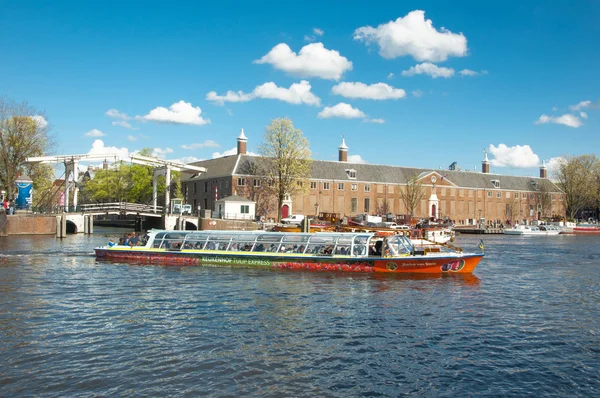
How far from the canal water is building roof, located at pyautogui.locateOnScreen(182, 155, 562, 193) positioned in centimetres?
6557

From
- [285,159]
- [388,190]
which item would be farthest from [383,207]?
[285,159]

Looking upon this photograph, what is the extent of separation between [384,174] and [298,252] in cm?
7829

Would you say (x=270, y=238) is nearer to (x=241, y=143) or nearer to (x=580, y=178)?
(x=241, y=143)

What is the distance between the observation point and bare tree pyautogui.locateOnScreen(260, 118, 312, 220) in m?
92.9

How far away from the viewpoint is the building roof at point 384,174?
97.4m

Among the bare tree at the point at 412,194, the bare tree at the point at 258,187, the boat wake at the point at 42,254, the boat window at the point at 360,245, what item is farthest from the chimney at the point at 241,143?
the boat window at the point at 360,245

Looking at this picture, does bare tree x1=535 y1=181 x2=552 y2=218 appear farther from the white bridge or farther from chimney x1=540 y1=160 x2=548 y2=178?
the white bridge

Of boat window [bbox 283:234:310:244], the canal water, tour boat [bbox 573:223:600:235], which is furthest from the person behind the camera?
tour boat [bbox 573:223:600:235]

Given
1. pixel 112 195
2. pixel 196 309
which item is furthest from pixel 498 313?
pixel 112 195

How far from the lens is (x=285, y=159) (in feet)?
305

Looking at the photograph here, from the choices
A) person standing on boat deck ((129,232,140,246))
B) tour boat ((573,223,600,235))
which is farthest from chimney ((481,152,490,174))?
person standing on boat deck ((129,232,140,246))

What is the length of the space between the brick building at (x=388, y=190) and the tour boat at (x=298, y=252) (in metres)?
49.4

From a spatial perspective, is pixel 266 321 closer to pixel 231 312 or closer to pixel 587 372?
pixel 231 312

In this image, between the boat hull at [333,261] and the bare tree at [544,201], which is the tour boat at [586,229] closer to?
the bare tree at [544,201]
